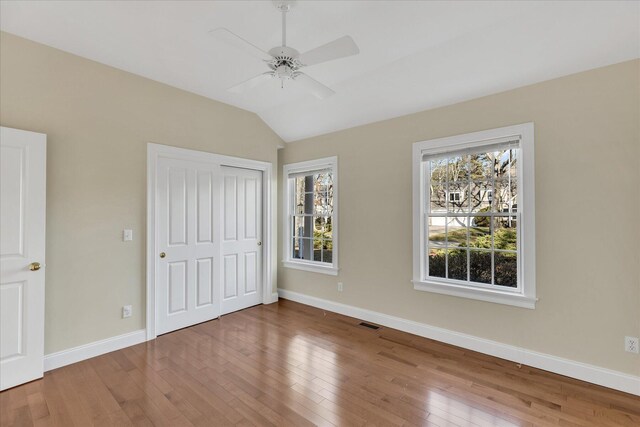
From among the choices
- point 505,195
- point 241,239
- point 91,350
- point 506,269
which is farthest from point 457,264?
point 91,350

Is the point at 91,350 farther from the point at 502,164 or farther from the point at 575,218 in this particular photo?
the point at 575,218

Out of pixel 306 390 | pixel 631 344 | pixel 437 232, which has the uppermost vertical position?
pixel 437 232

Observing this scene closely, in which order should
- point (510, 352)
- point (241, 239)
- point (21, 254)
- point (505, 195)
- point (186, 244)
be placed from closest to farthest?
point (21, 254) < point (510, 352) < point (505, 195) < point (186, 244) < point (241, 239)

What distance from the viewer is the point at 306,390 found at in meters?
2.45

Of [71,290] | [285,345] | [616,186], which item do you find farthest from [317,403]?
[616,186]

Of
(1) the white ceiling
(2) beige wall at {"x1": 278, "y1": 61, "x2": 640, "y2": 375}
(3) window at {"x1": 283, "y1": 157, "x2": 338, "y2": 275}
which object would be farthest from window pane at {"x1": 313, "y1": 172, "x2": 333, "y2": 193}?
(1) the white ceiling

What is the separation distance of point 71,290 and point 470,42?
435 cm

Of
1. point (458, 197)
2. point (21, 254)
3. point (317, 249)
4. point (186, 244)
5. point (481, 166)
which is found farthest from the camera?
point (317, 249)

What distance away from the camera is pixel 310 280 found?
185 inches

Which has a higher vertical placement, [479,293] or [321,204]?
[321,204]

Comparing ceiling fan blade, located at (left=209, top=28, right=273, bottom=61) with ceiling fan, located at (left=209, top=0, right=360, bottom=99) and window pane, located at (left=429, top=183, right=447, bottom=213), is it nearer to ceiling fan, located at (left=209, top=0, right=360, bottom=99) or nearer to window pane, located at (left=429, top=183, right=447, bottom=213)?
ceiling fan, located at (left=209, top=0, right=360, bottom=99)

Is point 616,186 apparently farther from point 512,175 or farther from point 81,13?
point 81,13

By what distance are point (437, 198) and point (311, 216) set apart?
2.01 m

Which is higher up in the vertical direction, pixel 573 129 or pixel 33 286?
pixel 573 129
